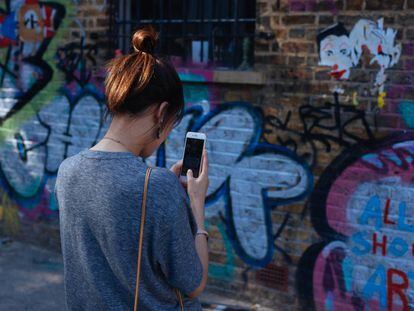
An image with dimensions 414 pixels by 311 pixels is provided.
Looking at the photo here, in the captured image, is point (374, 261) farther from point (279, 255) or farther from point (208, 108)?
point (208, 108)

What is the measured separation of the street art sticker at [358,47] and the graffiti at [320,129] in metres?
0.20

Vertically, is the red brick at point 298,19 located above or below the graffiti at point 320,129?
above

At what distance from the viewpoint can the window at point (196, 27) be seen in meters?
4.88

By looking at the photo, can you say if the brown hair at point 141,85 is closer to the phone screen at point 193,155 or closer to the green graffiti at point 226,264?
the phone screen at point 193,155

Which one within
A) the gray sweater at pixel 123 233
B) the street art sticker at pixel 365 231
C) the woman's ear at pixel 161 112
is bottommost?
the street art sticker at pixel 365 231

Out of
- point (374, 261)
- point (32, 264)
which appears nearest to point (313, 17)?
point (374, 261)

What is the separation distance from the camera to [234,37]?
16.1ft

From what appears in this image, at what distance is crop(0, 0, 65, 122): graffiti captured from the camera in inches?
235

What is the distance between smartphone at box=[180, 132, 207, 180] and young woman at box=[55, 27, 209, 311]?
13 cm

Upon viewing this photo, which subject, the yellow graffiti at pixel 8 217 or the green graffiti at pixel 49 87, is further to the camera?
the yellow graffiti at pixel 8 217

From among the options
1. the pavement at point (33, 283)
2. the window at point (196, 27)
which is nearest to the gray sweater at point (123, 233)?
the pavement at point (33, 283)

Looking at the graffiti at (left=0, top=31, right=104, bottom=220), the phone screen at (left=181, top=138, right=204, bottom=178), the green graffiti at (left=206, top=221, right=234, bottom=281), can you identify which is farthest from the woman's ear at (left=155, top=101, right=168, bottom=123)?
the graffiti at (left=0, top=31, right=104, bottom=220)

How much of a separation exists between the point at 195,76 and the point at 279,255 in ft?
4.97

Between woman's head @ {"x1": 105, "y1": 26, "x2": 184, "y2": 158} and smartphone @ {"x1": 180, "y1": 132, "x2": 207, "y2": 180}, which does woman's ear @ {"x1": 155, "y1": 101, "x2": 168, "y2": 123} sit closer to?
woman's head @ {"x1": 105, "y1": 26, "x2": 184, "y2": 158}
